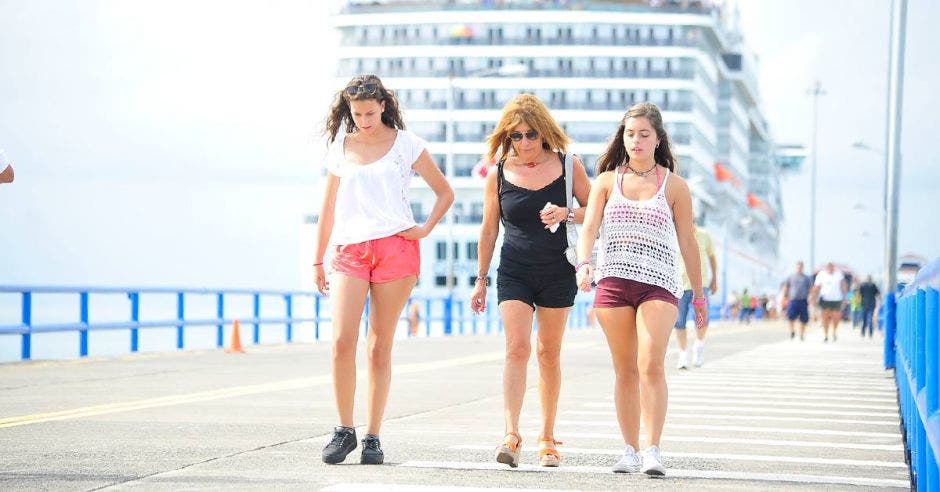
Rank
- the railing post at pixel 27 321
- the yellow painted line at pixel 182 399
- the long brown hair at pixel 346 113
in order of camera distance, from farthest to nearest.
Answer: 1. the railing post at pixel 27 321
2. the yellow painted line at pixel 182 399
3. the long brown hair at pixel 346 113

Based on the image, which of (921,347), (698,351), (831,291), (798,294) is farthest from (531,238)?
(831,291)

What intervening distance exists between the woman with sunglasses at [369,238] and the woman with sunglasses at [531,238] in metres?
0.40

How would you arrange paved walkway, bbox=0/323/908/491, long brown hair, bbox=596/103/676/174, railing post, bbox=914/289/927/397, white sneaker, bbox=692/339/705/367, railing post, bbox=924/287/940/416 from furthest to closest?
1. white sneaker, bbox=692/339/705/367
2. long brown hair, bbox=596/103/676/174
3. paved walkway, bbox=0/323/908/491
4. railing post, bbox=914/289/927/397
5. railing post, bbox=924/287/940/416

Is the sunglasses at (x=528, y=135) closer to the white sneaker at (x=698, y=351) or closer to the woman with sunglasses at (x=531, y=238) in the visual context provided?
the woman with sunglasses at (x=531, y=238)

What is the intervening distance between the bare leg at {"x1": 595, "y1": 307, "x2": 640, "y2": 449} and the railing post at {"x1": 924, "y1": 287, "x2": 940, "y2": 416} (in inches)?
98.1

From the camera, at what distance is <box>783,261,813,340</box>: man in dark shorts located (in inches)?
1296

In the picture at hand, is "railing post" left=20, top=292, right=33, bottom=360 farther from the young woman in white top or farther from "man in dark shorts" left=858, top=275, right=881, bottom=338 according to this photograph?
"man in dark shorts" left=858, top=275, right=881, bottom=338

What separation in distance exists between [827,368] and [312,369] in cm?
696

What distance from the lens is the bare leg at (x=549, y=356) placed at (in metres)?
8.09

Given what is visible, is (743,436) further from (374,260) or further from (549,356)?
(374,260)

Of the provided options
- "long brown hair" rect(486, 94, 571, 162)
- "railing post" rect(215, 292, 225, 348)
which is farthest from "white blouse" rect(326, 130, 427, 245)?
"railing post" rect(215, 292, 225, 348)

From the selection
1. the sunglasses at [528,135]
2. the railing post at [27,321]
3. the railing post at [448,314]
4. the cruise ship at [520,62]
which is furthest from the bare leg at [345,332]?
the cruise ship at [520,62]

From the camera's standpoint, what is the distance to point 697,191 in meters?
112

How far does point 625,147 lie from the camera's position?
318 inches
